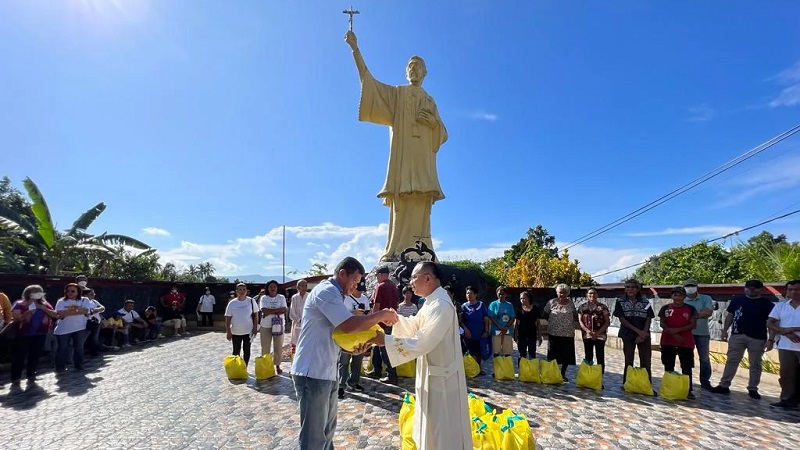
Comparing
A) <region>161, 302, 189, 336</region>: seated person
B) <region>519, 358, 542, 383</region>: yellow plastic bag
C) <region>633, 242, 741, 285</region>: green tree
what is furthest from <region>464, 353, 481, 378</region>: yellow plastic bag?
<region>633, 242, 741, 285</region>: green tree

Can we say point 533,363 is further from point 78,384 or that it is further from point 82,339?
point 82,339

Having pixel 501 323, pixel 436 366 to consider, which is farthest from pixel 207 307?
pixel 436 366

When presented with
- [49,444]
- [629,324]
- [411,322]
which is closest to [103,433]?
[49,444]

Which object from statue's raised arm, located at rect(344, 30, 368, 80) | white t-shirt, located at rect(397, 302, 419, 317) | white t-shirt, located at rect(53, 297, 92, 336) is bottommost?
white t-shirt, located at rect(53, 297, 92, 336)

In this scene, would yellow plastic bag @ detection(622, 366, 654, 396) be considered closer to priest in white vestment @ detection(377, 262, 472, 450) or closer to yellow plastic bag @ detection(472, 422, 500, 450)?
yellow plastic bag @ detection(472, 422, 500, 450)

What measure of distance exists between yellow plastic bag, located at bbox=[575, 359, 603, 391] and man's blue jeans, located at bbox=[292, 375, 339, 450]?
15.2 feet

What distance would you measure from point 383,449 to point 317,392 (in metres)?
1.40

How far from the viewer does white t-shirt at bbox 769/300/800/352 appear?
5816 millimetres

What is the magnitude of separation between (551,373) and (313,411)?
475 centimetres

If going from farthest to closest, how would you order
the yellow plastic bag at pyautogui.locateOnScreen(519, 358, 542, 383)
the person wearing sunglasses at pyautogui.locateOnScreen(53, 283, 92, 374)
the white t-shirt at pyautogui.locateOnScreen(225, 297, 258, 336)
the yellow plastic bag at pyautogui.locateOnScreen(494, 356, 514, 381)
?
the person wearing sunglasses at pyautogui.locateOnScreen(53, 283, 92, 374) < the white t-shirt at pyautogui.locateOnScreen(225, 297, 258, 336) < the yellow plastic bag at pyautogui.locateOnScreen(494, 356, 514, 381) < the yellow plastic bag at pyautogui.locateOnScreen(519, 358, 542, 383)

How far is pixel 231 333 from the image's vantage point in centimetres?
726

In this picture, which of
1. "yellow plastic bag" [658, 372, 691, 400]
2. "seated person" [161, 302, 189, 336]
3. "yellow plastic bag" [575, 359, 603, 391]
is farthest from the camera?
"seated person" [161, 302, 189, 336]

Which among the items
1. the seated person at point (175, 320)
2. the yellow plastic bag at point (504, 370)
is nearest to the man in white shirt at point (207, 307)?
the seated person at point (175, 320)

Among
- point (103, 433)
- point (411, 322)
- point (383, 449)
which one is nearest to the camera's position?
point (411, 322)
